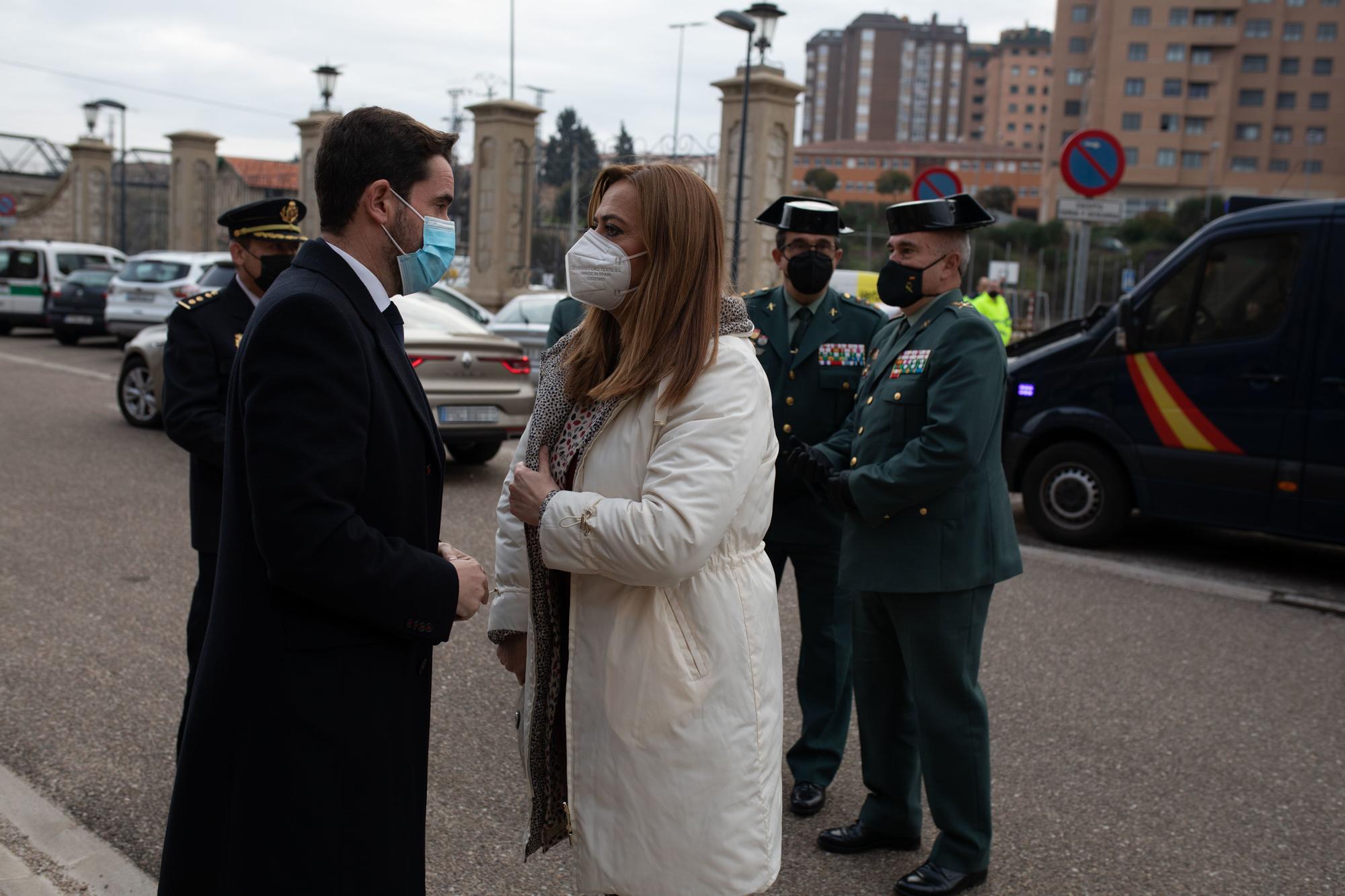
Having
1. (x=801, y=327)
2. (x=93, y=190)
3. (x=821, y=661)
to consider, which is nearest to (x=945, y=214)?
(x=801, y=327)

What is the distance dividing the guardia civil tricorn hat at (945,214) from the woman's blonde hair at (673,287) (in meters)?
1.45

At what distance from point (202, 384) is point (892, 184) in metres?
101

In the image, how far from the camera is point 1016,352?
29.9 feet

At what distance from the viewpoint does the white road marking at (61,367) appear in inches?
664

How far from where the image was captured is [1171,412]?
7742 mm

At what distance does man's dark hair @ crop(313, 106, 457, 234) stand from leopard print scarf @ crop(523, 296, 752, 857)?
0.54 metres

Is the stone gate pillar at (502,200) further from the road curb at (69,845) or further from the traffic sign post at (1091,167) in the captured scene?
the road curb at (69,845)

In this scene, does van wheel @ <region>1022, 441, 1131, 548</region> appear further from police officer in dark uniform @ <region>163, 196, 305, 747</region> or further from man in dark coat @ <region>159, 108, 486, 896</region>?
man in dark coat @ <region>159, 108, 486, 896</region>

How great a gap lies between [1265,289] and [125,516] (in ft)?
24.4

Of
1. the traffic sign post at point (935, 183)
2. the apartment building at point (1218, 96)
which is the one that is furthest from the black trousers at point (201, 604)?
the apartment building at point (1218, 96)

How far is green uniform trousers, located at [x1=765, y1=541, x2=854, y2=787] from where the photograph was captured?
412 cm

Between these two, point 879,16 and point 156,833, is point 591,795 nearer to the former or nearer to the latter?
point 156,833

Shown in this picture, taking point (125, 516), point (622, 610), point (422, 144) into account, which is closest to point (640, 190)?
point (422, 144)

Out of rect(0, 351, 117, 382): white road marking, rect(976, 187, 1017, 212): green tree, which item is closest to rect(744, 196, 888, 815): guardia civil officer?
rect(0, 351, 117, 382): white road marking
